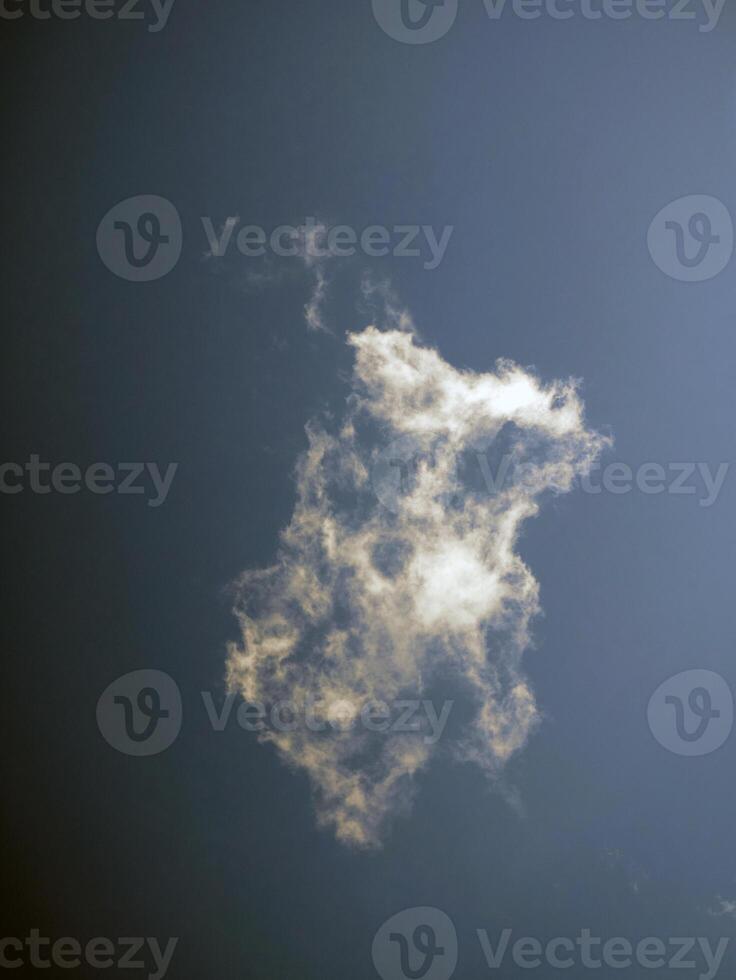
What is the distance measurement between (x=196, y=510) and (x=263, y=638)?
0.55 m

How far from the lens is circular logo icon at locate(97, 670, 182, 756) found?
362cm

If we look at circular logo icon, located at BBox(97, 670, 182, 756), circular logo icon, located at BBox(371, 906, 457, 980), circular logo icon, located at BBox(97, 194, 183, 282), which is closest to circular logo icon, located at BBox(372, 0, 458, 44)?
circular logo icon, located at BBox(97, 194, 183, 282)

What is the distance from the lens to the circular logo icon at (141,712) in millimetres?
3615

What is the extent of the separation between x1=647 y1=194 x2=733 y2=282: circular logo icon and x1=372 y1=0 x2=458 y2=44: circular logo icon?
1089 millimetres

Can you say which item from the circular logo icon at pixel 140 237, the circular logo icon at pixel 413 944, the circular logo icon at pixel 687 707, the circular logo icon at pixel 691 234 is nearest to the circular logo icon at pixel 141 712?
the circular logo icon at pixel 413 944

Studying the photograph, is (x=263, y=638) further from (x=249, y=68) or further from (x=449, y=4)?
(x=449, y=4)

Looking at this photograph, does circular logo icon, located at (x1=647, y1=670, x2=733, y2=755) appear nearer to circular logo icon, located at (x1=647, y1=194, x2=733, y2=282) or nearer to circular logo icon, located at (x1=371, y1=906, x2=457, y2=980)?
circular logo icon, located at (x1=371, y1=906, x2=457, y2=980)

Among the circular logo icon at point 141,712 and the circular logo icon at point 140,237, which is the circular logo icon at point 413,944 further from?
the circular logo icon at point 140,237

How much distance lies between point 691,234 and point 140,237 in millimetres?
2075

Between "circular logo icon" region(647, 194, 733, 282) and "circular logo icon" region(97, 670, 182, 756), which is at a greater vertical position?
"circular logo icon" region(647, 194, 733, 282)

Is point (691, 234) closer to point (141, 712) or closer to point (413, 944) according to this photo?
point (141, 712)

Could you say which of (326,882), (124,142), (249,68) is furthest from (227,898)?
(249,68)

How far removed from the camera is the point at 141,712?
3617mm

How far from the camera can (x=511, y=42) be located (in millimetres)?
3639
